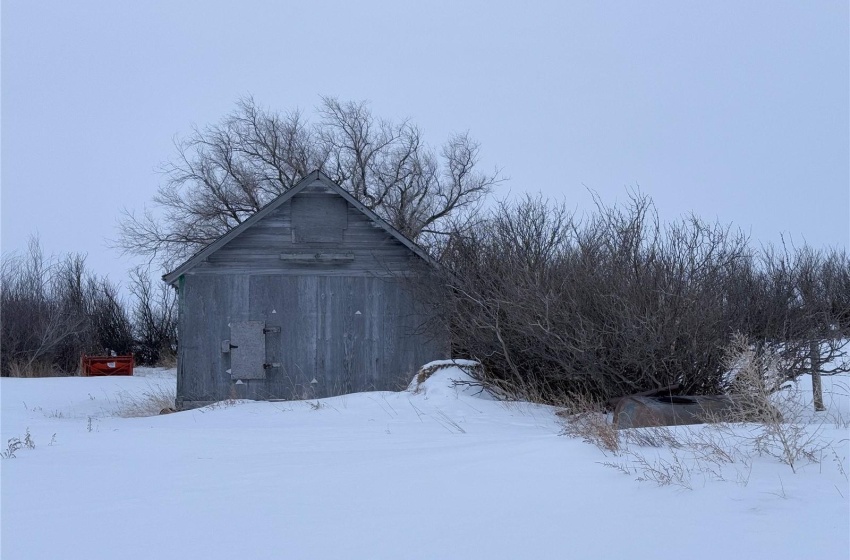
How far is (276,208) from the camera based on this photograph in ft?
49.3

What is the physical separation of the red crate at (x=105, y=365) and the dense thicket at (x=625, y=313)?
19251mm

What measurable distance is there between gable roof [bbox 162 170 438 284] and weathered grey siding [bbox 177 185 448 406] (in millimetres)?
149

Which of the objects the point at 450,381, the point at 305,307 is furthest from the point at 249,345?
the point at 450,381

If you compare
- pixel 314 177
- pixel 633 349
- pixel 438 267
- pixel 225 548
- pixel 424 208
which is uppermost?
pixel 424 208

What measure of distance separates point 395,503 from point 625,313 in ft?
19.8

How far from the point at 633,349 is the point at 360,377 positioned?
646 cm

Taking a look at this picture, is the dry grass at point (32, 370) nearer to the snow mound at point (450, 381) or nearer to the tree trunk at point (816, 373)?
the snow mound at point (450, 381)

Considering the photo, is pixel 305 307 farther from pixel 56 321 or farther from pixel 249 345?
pixel 56 321

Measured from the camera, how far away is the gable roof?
14680 millimetres

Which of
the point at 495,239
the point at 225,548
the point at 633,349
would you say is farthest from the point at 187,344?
the point at 225,548

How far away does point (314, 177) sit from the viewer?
14.9 metres

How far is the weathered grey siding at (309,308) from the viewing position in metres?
14.9

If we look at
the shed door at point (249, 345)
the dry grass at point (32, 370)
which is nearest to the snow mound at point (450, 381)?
the shed door at point (249, 345)

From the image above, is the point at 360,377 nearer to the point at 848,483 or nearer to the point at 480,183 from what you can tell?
the point at 848,483
